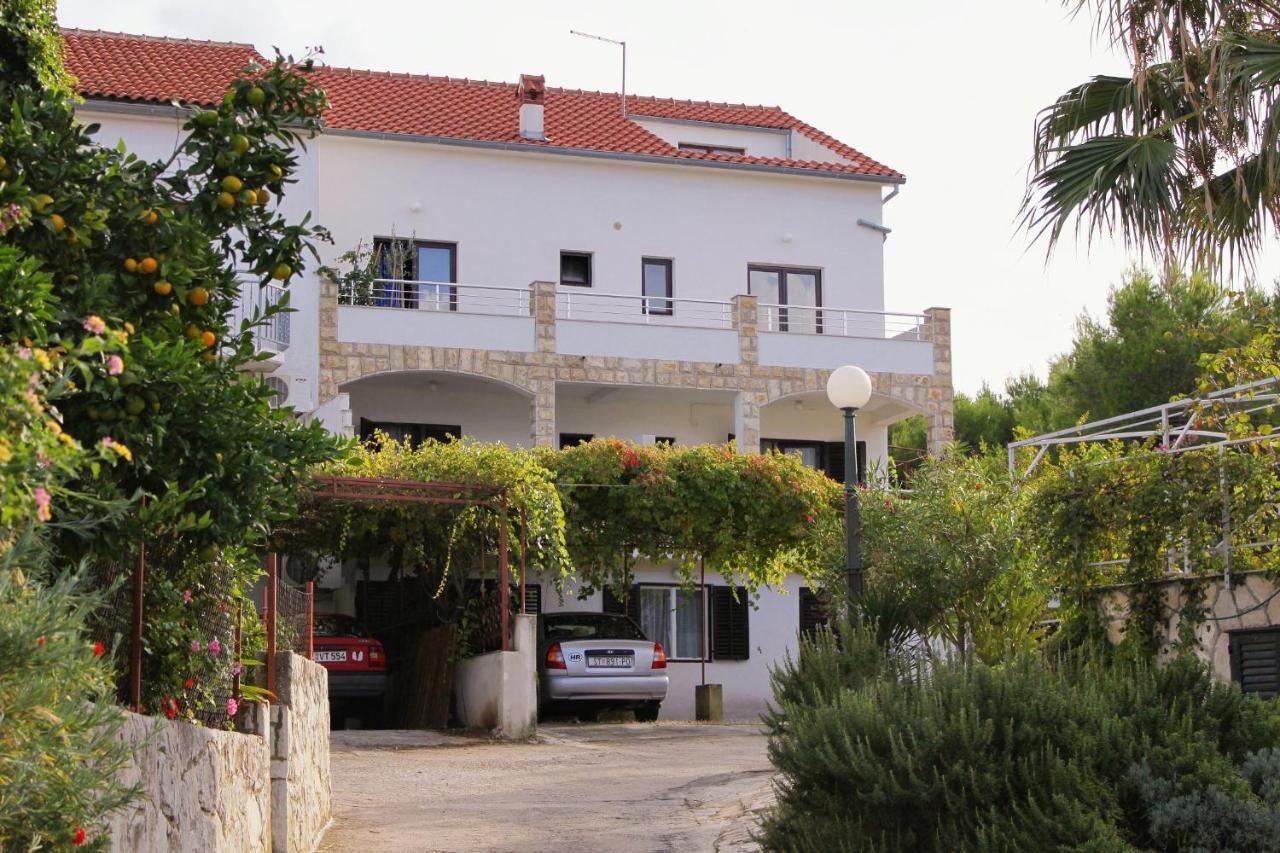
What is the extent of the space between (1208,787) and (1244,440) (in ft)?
21.5

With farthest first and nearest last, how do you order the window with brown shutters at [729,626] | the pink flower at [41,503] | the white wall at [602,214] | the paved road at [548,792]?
the white wall at [602,214]
the window with brown shutters at [729,626]
the paved road at [548,792]
the pink flower at [41,503]

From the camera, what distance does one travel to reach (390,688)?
23750 millimetres

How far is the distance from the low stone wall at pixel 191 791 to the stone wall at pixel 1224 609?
841cm

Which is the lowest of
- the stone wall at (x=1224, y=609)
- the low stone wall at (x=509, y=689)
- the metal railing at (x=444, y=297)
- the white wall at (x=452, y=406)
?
the low stone wall at (x=509, y=689)

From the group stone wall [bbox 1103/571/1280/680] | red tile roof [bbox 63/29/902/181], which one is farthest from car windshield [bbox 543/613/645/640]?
red tile roof [bbox 63/29/902/181]

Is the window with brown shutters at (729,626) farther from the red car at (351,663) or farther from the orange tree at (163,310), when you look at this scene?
the orange tree at (163,310)

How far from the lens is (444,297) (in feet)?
95.7

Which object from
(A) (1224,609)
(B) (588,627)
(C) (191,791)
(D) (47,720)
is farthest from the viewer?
(B) (588,627)

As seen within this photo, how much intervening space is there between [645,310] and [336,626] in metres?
10.8

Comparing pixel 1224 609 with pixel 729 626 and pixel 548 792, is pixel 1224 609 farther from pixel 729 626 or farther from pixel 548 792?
pixel 729 626

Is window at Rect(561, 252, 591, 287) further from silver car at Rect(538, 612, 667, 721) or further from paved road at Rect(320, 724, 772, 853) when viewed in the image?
paved road at Rect(320, 724, 772, 853)

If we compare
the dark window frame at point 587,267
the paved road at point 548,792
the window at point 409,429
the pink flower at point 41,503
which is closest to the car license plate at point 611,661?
the paved road at point 548,792

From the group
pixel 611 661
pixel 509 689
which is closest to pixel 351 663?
pixel 509 689

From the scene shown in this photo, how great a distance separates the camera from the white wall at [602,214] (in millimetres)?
29094
